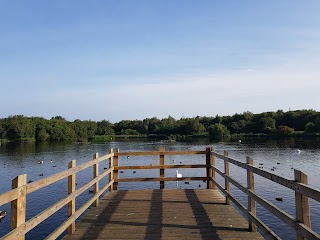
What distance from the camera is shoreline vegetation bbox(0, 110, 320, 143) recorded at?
126 m

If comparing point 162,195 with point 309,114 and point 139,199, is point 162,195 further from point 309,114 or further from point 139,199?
point 309,114

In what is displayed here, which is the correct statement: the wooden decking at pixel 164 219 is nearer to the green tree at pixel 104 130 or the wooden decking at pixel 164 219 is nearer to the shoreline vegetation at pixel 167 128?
the shoreline vegetation at pixel 167 128

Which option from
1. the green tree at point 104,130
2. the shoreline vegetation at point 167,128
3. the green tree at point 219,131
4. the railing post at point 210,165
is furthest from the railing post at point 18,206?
the green tree at point 104,130

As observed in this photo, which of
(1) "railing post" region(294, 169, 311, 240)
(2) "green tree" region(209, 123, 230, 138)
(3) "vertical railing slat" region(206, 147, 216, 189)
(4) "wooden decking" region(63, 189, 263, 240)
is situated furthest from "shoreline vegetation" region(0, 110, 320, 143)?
(1) "railing post" region(294, 169, 311, 240)

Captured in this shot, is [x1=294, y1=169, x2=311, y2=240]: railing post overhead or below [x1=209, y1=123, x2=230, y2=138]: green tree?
below

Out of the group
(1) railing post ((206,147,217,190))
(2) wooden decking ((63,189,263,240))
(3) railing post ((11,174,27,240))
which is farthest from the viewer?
(1) railing post ((206,147,217,190))

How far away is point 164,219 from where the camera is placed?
288 inches

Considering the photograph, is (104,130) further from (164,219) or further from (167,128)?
(164,219)

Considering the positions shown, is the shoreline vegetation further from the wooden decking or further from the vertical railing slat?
Result: the wooden decking

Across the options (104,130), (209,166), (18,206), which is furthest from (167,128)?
(18,206)

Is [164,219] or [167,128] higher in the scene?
[167,128]

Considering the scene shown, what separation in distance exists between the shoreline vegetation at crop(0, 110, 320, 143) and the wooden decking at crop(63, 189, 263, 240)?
333 feet

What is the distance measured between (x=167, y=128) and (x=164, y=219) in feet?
513

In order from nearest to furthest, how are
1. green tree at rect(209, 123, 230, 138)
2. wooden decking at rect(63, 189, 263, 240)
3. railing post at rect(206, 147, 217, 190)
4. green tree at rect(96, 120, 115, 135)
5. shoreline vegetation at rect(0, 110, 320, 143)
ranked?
wooden decking at rect(63, 189, 263, 240) → railing post at rect(206, 147, 217, 190) → shoreline vegetation at rect(0, 110, 320, 143) → green tree at rect(209, 123, 230, 138) → green tree at rect(96, 120, 115, 135)
